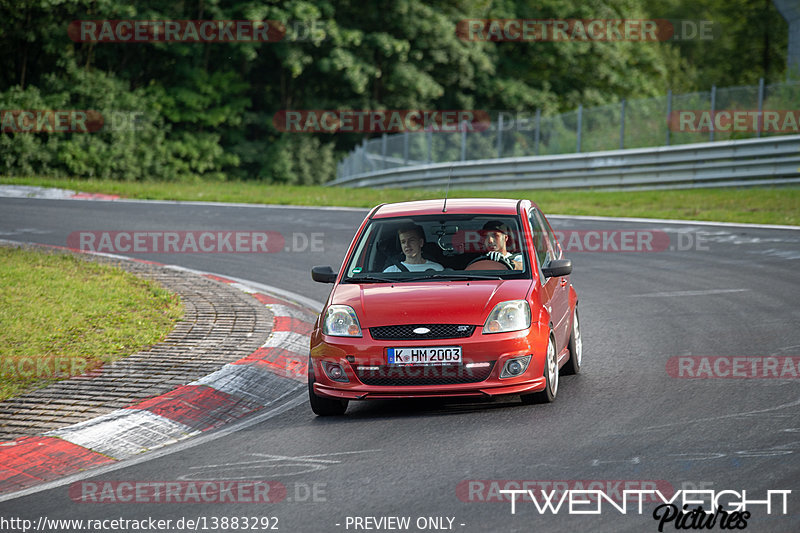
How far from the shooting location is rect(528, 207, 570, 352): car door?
27.1 ft

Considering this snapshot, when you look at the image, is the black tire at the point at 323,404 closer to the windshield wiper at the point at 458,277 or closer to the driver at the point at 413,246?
the windshield wiper at the point at 458,277

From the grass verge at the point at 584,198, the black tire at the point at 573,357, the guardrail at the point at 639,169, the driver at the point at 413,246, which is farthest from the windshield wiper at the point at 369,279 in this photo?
the guardrail at the point at 639,169

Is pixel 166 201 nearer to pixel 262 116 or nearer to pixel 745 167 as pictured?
pixel 745 167

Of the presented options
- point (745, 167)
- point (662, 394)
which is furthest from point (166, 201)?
point (662, 394)

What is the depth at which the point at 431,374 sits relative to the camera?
7.38 m

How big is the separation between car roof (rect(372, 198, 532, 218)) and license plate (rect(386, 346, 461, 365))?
1.73m

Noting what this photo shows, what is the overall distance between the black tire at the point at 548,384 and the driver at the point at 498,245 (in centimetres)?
81

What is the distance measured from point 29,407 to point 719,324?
680 centimetres

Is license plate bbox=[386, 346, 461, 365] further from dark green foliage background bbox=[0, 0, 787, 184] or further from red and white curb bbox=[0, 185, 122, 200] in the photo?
dark green foliage background bbox=[0, 0, 787, 184]

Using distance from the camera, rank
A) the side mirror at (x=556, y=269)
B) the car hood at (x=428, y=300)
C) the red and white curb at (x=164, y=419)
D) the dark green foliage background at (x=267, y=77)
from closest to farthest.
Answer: the red and white curb at (x=164, y=419), the car hood at (x=428, y=300), the side mirror at (x=556, y=269), the dark green foliage background at (x=267, y=77)

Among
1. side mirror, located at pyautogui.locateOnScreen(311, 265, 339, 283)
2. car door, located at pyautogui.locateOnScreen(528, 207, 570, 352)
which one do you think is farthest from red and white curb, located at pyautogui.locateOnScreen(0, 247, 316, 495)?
car door, located at pyautogui.locateOnScreen(528, 207, 570, 352)

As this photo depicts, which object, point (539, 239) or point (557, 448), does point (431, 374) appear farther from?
point (539, 239)

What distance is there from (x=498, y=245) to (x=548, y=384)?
1402 millimetres

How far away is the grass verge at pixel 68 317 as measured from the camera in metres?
8.86
